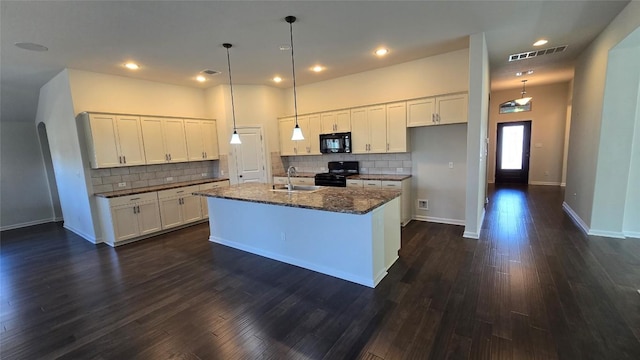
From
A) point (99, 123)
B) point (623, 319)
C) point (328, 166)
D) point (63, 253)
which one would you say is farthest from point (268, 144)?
point (623, 319)

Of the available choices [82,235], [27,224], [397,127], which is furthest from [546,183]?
[27,224]

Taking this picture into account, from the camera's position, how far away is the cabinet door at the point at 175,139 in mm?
5395

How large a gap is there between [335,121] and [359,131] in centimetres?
61

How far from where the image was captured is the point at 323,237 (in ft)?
10.4

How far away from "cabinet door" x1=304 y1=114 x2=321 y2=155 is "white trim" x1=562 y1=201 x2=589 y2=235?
4.77 meters

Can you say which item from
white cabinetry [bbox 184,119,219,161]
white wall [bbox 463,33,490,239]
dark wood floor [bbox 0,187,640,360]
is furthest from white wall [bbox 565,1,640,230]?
white cabinetry [bbox 184,119,219,161]

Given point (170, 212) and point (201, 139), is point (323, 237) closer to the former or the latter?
point (170, 212)

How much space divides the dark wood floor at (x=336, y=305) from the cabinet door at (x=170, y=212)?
3.45 ft

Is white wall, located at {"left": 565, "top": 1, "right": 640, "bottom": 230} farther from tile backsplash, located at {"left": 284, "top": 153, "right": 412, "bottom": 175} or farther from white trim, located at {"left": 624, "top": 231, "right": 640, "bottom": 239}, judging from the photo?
tile backsplash, located at {"left": 284, "top": 153, "right": 412, "bottom": 175}

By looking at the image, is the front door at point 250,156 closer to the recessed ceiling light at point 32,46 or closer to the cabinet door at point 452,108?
the recessed ceiling light at point 32,46

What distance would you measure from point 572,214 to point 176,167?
7.99m

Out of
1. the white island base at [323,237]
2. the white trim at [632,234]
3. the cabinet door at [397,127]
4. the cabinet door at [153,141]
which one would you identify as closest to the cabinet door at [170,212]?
the cabinet door at [153,141]

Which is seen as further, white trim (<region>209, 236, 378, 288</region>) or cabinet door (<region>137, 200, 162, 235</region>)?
cabinet door (<region>137, 200, 162, 235</region>)

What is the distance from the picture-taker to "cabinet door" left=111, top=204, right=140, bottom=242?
14.7ft
